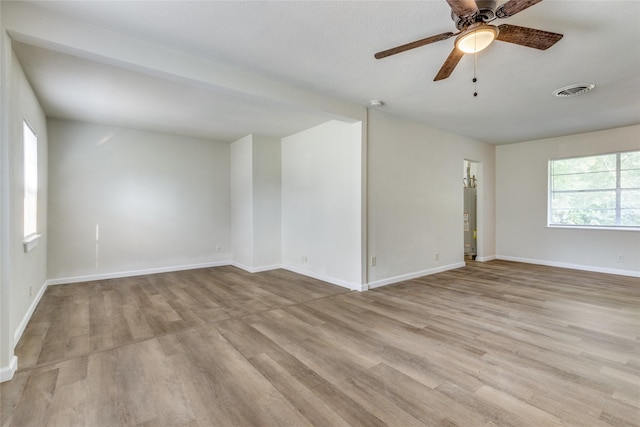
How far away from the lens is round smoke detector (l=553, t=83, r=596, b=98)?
3.37m

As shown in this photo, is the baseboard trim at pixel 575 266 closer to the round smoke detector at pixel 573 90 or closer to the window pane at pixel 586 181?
the window pane at pixel 586 181

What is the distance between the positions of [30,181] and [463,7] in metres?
4.55

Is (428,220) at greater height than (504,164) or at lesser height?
lesser

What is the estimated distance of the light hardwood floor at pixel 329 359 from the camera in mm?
1707

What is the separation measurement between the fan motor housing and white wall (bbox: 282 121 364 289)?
2295 mm

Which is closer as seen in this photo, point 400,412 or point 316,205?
point 400,412

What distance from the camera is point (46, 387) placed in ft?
6.37

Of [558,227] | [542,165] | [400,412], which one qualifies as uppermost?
[542,165]

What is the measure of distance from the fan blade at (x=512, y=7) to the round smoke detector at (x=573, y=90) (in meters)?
2.39

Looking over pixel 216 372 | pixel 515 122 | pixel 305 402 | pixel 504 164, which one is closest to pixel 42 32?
pixel 216 372

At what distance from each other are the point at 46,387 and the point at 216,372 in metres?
1.07

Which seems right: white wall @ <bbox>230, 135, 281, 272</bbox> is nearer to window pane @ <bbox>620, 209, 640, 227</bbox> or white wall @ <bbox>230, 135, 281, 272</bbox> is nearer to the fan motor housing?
the fan motor housing

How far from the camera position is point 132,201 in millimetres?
5141

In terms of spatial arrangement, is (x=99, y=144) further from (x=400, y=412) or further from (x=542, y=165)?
(x=542, y=165)
